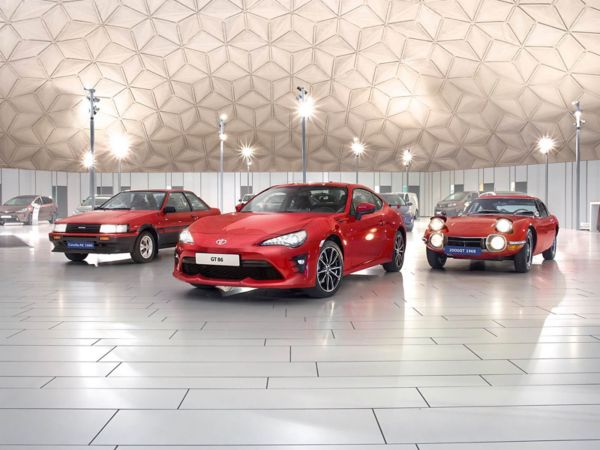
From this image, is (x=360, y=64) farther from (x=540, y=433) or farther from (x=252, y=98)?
(x=540, y=433)

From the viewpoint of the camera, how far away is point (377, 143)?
42938mm

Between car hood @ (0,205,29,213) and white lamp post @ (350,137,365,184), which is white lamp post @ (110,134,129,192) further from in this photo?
white lamp post @ (350,137,365,184)

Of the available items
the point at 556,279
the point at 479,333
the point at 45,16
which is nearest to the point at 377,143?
the point at 45,16

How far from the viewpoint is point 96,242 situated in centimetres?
1112

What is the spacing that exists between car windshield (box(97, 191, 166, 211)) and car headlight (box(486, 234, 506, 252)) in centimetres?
645

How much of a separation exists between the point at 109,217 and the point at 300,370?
26.8 ft

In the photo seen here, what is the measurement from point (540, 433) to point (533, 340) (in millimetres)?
2198

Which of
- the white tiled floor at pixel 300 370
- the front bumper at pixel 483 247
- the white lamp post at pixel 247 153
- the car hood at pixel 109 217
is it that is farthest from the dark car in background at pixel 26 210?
the front bumper at pixel 483 247

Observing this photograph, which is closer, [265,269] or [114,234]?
[265,269]

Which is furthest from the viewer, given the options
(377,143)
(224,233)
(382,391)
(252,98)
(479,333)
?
(377,143)

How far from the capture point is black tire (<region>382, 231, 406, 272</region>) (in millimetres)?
9898

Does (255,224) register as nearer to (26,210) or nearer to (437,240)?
(437,240)

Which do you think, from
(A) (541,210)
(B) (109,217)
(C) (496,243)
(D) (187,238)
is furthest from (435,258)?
(B) (109,217)

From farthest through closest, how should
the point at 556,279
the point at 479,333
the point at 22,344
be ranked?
the point at 556,279, the point at 479,333, the point at 22,344
